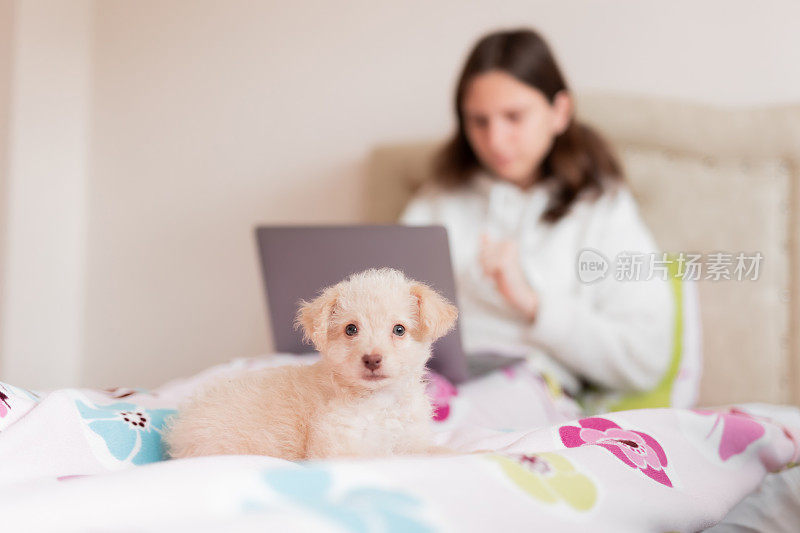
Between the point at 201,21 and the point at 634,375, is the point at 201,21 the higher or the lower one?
the higher one

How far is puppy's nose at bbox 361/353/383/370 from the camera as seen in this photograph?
0.63 metres

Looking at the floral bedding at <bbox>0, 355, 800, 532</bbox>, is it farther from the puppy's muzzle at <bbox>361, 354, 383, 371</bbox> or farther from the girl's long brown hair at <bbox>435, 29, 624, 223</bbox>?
the girl's long brown hair at <bbox>435, 29, 624, 223</bbox>

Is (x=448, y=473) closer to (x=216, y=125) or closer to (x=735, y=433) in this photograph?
(x=735, y=433)

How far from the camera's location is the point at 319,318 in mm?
660

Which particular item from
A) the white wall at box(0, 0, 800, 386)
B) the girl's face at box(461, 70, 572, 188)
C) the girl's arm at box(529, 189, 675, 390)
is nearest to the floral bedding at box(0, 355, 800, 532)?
the girl's arm at box(529, 189, 675, 390)

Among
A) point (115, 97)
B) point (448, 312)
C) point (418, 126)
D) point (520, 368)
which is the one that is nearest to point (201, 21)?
point (115, 97)

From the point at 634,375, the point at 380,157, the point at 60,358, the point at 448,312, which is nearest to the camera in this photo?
the point at 448,312

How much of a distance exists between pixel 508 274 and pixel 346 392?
0.98 metres

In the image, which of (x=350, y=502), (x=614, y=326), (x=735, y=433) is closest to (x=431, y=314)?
(x=350, y=502)

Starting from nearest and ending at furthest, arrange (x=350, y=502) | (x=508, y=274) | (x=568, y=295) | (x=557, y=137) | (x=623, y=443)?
(x=350, y=502) < (x=623, y=443) < (x=508, y=274) < (x=568, y=295) < (x=557, y=137)

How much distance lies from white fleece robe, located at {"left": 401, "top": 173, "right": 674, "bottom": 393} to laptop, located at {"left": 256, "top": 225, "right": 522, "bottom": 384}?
41cm

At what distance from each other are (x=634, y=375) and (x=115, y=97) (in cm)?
219

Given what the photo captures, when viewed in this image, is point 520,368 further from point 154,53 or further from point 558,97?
point 154,53

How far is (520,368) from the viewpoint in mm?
1525
